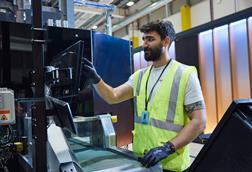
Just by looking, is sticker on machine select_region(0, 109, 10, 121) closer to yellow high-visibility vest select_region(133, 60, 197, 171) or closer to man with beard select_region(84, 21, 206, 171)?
man with beard select_region(84, 21, 206, 171)

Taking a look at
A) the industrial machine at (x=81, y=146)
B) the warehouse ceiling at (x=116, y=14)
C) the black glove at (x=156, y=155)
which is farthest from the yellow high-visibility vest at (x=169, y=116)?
the warehouse ceiling at (x=116, y=14)

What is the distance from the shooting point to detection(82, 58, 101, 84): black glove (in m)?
1.58

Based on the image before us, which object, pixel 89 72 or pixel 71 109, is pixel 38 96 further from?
pixel 71 109

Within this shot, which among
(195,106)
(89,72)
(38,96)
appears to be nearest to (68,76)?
(38,96)

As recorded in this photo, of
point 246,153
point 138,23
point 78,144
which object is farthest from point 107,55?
point 138,23

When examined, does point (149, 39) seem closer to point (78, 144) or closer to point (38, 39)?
point (78, 144)

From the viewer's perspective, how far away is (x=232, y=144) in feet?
3.01

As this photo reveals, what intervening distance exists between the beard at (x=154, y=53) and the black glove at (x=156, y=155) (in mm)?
543

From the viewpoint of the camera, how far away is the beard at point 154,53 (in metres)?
1.68

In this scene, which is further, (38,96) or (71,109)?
(71,109)

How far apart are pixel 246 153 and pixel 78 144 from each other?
3.40 ft

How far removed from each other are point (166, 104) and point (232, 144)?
654 millimetres

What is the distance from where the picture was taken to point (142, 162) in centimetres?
120

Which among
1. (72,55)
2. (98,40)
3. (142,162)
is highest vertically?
(98,40)
